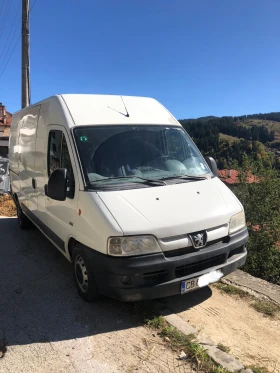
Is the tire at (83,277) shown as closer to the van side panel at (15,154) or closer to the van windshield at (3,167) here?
the van side panel at (15,154)

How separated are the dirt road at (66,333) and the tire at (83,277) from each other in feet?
0.48

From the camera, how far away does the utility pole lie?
11.7 m

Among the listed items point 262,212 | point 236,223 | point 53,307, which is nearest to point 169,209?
point 236,223

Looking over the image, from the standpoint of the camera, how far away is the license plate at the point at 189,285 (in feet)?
10.6

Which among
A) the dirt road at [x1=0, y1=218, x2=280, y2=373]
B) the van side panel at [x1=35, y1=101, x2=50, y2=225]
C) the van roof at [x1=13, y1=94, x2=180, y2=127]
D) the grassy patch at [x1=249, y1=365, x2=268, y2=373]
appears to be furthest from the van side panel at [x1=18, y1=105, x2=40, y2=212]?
the grassy patch at [x1=249, y1=365, x2=268, y2=373]

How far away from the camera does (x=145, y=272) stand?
10.0 feet

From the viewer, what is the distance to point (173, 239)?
3.18 meters

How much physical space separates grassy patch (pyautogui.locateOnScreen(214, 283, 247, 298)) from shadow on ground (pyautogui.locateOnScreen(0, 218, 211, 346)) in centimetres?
23

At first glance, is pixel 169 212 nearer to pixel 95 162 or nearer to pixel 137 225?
pixel 137 225

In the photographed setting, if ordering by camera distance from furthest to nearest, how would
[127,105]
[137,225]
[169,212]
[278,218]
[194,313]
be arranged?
[278,218], [127,105], [194,313], [169,212], [137,225]

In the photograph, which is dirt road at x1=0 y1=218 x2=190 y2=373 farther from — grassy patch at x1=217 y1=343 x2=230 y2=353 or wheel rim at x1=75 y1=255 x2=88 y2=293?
grassy patch at x1=217 y1=343 x2=230 y2=353

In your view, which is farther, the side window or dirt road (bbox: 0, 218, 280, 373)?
the side window

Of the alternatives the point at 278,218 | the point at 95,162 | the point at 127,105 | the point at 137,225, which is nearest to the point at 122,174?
the point at 95,162

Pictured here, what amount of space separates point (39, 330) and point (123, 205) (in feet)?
5.14
